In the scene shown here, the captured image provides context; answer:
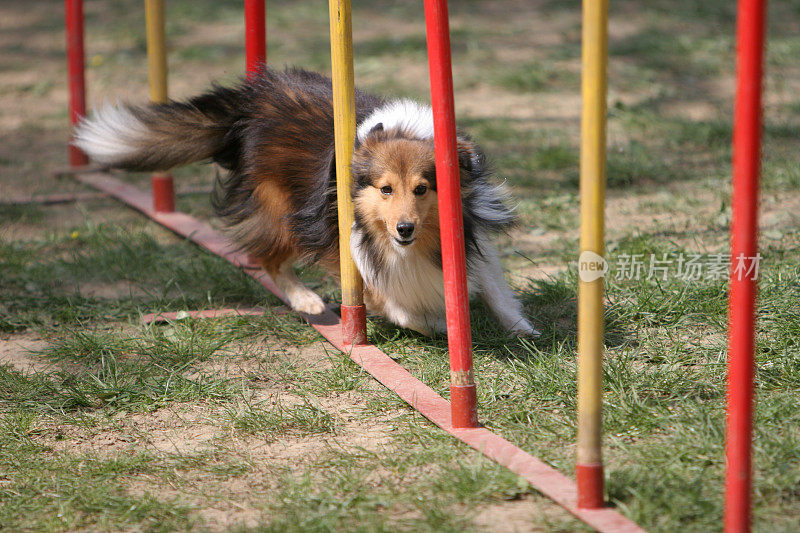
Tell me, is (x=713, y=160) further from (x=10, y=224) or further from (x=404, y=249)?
(x=10, y=224)

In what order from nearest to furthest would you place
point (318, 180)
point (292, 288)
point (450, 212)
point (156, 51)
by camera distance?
point (450, 212)
point (318, 180)
point (292, 288)
point (156, 51)

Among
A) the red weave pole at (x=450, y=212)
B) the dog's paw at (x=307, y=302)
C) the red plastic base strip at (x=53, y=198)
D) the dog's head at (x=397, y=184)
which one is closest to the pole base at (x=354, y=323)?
the dog's head at (x=397, y=184)

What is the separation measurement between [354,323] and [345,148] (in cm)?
72

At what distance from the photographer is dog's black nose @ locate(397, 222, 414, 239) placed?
10.5 ft

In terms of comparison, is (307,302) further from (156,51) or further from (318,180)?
(156,51)

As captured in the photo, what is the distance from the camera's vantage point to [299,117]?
3.83m

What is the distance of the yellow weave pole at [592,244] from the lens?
1.93 meters

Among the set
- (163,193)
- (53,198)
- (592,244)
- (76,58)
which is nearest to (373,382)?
(592,244)

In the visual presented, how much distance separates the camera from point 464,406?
2.67 metres

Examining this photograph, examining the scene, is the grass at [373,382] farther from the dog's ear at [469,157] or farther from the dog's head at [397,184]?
the dog's ear at [469,157]

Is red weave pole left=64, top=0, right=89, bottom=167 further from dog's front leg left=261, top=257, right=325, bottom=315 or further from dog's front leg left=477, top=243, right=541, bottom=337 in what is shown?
dog's front leg left=477, top=243, right=541, bottom=337

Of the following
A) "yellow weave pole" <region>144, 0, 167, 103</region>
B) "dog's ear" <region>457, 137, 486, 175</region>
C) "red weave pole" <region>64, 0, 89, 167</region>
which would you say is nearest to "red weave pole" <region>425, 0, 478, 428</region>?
"dog's ear" <region>457, 137, 486, 175</region>

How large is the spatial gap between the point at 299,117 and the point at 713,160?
10.7ft

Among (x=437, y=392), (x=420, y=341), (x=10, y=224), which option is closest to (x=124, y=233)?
(x=10, y=224)
